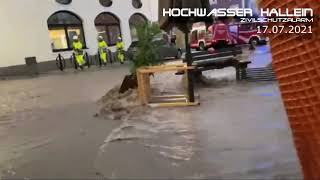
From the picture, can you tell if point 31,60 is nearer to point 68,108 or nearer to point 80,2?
point 80,2

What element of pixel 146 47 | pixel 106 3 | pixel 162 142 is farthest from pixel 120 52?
pixel 162 142

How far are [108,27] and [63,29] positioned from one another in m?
4.00

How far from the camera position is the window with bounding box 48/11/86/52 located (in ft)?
90.4

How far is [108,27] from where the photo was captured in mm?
31234

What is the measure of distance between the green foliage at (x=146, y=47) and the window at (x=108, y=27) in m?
20.8

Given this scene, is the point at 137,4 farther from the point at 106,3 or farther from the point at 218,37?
the point at 218,37

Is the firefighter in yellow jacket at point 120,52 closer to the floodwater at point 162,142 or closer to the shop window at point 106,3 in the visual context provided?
the shop window at point 106,3

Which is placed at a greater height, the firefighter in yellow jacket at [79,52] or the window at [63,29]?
the window at [63,29]

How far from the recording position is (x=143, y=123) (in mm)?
7012

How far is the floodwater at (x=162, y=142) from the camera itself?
14.6 feet

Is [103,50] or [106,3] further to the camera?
[106,3]

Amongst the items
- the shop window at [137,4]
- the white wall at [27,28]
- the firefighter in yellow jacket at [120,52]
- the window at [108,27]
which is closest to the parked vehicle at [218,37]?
the firefighter in yellow jacket at [120,52]

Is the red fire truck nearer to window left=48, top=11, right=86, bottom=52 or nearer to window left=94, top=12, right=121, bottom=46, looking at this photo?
window left=94, top=12, right=121, bottom=46

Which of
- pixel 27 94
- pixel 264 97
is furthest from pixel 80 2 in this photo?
pixel 264 97
